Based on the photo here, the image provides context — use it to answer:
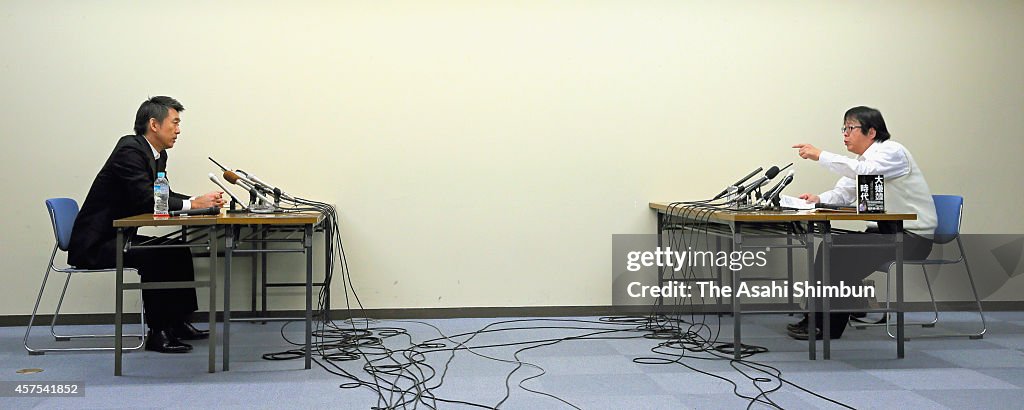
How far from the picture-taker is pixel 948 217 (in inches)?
176

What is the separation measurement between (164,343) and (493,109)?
6.80 feet

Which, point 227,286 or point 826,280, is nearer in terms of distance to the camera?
point 227,286

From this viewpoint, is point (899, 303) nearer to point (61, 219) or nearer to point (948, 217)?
point (948, 217)

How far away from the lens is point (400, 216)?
15.7 ft

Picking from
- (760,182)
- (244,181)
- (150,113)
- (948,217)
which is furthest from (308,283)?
(948,217)

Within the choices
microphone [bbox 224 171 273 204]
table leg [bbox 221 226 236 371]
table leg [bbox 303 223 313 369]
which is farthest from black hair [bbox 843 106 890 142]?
table leg [bbox 221 226 236 371]

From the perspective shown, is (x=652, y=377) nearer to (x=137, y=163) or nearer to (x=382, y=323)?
(x=382, y=323)

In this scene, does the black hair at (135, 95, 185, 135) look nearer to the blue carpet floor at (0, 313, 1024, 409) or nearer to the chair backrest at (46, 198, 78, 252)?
the chair backrest at (46, 198, 78, 252)

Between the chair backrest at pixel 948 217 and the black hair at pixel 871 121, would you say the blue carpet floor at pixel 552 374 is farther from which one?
the black hair at pixel 871 121

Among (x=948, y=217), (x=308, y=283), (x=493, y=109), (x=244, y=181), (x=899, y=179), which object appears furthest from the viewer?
(x=493, y=109)

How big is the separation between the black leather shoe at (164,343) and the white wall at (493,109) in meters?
0.82

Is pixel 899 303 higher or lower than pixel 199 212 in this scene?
lower

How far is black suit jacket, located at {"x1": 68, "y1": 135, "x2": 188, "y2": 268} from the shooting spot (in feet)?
12.1

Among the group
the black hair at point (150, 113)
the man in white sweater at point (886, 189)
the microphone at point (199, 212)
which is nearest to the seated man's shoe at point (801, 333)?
the man in white sweater at point (886, 189)
